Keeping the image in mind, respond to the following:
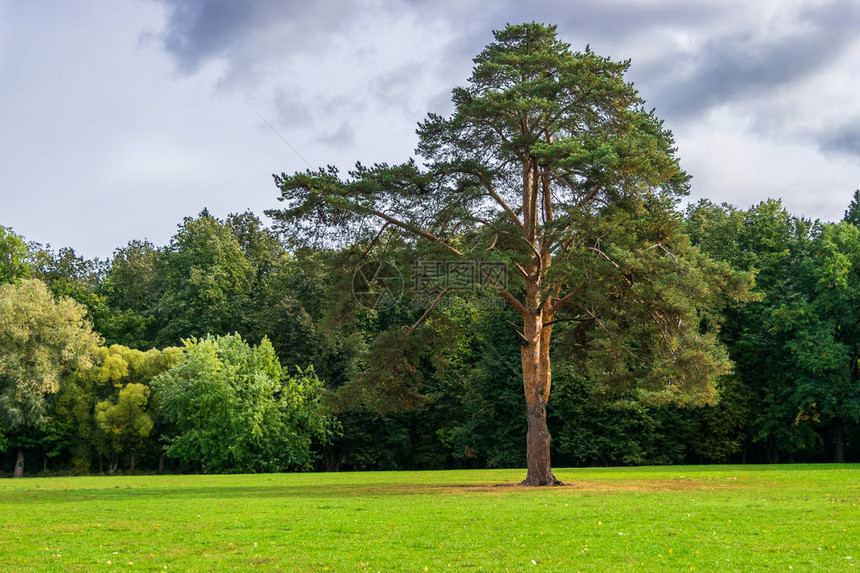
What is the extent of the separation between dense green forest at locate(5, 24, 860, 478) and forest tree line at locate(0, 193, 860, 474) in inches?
7.3

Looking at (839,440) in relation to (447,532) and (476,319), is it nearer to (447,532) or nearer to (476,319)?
(476,319)

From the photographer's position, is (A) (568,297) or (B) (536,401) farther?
(B) (536,401)

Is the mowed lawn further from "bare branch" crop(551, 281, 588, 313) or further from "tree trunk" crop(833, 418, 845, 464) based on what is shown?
"tree trunk" crop(833, 418, 845, 464)

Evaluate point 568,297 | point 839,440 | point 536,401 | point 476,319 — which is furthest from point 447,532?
point 839,440

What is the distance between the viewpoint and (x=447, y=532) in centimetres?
1290

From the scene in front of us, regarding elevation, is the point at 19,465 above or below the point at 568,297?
below

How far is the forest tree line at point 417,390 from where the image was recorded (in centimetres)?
4528

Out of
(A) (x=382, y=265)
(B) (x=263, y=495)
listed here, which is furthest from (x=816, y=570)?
(A) (x=382, y=265)

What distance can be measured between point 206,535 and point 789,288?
141ft

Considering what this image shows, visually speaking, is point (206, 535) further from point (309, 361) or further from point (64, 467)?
point (64, 467)

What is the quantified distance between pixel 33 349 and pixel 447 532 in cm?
4424

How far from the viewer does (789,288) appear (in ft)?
152

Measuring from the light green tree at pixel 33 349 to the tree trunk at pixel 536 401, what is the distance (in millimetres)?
34768

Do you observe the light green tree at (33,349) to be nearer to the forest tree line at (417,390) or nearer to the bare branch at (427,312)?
the forest tree line at (417,390)
